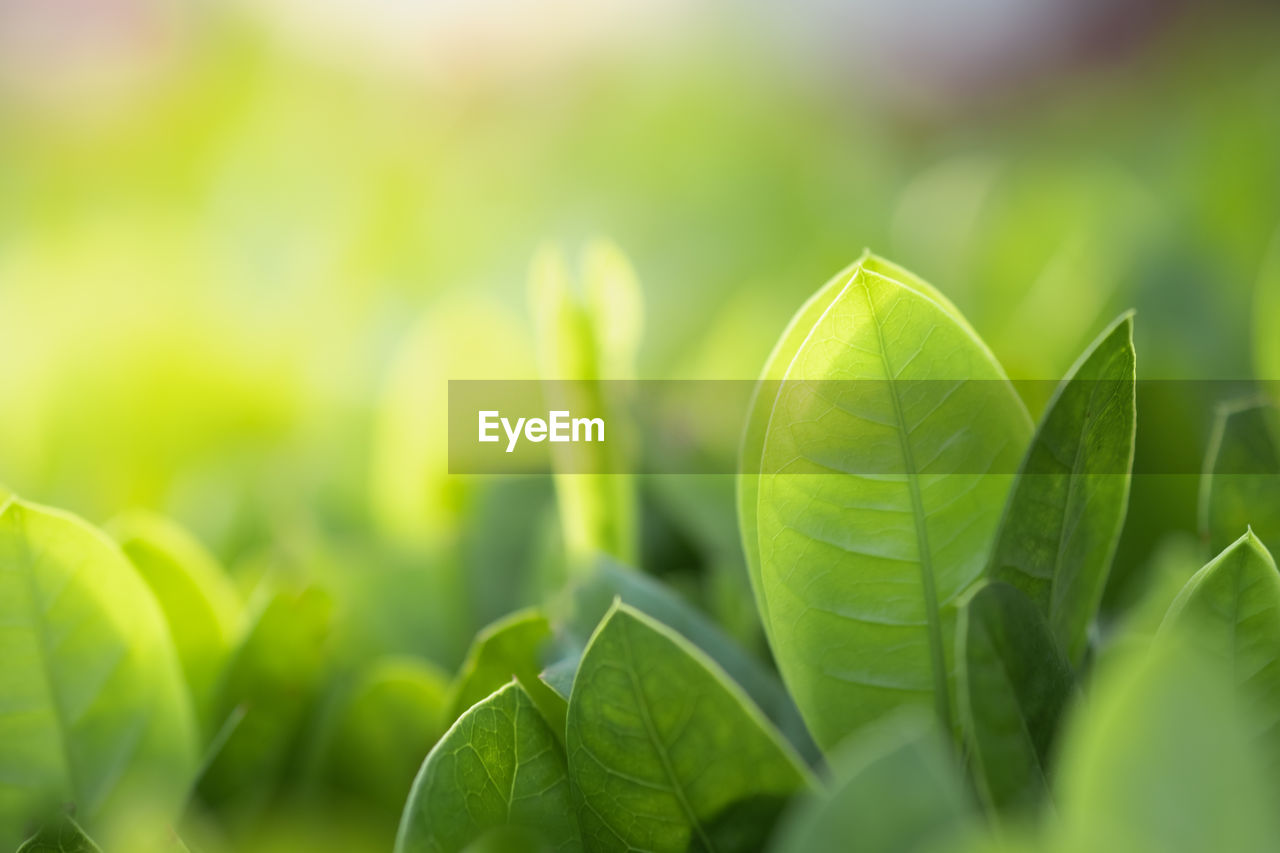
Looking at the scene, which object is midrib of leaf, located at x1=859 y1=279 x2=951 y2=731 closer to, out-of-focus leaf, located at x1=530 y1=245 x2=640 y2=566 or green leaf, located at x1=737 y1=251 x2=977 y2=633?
green leaf, located at x1=737 y1=251 x2=977 y2=633

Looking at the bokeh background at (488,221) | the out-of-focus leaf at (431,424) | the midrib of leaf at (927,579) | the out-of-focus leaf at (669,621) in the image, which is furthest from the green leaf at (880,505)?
the out-of-focus leaf at (431,424)

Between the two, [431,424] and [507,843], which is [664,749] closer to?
[507,843]

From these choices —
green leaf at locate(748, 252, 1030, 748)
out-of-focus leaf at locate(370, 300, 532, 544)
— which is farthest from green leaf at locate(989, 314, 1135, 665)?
out-of-focus leaf at locate(370, 300, 532, 544)

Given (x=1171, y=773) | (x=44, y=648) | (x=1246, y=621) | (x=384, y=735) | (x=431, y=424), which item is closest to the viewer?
(x=1171, y=773)

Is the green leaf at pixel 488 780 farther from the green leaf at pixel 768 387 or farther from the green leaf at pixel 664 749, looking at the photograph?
the green leaf at pixel 768 387

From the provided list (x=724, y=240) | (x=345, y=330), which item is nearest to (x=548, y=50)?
(x=724, y=240)

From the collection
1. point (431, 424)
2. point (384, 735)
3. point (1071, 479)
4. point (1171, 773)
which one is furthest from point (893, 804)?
point (431, 424)
